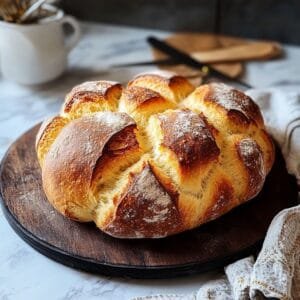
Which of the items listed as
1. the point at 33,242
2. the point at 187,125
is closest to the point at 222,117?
the point at 187,125

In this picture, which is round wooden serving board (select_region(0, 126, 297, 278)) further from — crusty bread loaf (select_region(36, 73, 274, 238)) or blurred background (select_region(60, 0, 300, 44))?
blurred background (select_region(60, 0, 300, 44))

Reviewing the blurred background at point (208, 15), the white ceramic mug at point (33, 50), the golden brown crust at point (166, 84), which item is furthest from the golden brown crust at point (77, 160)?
the blurred background at point (208, 15)

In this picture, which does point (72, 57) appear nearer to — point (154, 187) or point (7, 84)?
point (7, 84)

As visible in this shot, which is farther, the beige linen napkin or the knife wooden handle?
the knife wooden handle

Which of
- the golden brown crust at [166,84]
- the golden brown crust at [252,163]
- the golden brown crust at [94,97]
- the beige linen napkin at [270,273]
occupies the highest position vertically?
the golden brown crust at [94,97]

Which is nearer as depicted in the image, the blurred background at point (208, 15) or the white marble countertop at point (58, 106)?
the white marble countertop at point (58, 106)

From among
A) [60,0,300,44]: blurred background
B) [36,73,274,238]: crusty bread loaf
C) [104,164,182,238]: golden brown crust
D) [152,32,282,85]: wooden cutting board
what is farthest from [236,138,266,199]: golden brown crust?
[60,0,300,44]: blurred background

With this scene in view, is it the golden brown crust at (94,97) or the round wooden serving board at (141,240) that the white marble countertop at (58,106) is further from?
the golden brown crust at (94,97)
